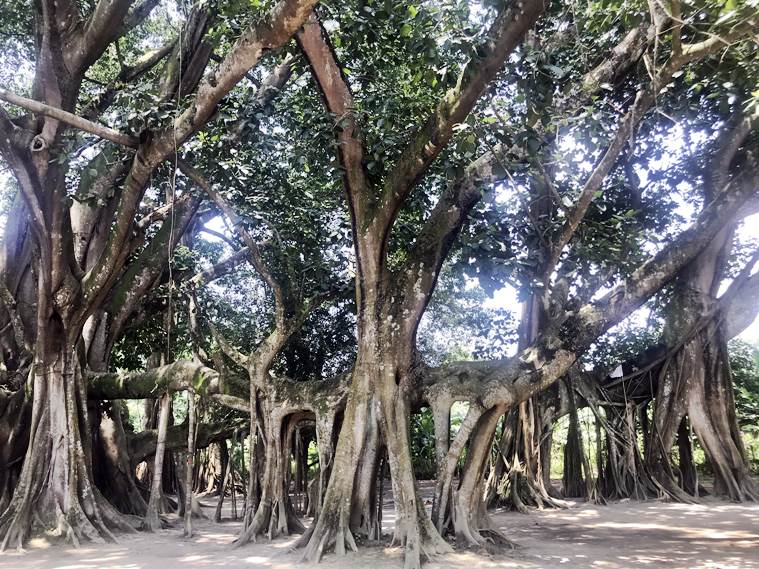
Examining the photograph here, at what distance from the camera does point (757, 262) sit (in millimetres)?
9688

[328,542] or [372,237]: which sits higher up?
[372,237]

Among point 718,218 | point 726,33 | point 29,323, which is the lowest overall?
point 29,323

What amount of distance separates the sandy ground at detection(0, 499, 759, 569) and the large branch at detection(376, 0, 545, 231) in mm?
3284

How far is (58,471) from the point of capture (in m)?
7.21

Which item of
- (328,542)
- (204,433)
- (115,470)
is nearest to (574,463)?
(204,433)

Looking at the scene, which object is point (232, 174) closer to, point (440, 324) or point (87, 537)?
point (87, 537)

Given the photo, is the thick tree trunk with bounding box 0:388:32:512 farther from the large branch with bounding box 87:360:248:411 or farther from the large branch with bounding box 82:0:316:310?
the large branch with bounding box 82:0:316:310

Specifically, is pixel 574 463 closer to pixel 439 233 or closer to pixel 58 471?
pixel 439 233

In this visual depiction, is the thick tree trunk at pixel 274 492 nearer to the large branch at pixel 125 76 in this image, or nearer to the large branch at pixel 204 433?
the large branch at pixel 204 433

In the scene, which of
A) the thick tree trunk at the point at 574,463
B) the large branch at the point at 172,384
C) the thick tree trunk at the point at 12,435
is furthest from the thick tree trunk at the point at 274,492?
the thick tree trunk at the point at 574,463

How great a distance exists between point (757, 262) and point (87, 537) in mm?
9954

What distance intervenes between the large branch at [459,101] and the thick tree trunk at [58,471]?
175 inches

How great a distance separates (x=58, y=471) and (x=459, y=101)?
6.02 meters

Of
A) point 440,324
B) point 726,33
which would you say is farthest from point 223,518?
A: point 726,33
